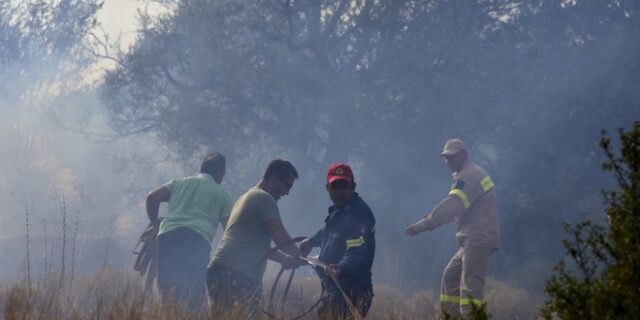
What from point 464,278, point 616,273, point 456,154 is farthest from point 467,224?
point 616,273

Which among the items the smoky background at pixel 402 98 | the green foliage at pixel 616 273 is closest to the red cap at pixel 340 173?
the green foliage at pixel 616 273

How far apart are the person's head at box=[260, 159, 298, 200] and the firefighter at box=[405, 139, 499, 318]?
59.1 inches

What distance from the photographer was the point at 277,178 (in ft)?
22.1

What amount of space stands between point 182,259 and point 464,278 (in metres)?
2.37

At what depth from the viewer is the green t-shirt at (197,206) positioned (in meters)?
7.41

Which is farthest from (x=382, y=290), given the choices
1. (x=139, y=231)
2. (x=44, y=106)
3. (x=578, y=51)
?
(x=44, y=106)

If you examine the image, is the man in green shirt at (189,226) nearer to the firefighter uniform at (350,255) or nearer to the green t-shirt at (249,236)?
the green t-shirt at (249,236)

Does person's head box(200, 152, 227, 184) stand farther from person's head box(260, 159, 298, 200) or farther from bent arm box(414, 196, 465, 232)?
bent arm box(414, 196, 465, 232)

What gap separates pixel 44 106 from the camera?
104ft

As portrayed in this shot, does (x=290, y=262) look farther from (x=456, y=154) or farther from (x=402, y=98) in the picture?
(x=402, y=98)

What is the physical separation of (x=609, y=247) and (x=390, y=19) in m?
15.9

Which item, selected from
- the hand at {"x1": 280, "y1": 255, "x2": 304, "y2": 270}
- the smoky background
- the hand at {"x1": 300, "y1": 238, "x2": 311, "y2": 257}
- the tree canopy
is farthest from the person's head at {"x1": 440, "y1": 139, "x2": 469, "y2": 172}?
the tree canopy

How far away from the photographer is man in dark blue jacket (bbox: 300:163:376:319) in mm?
5797

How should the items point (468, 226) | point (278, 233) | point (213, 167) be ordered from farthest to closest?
point (468, 226), point (213, 167), point (278, 233)
